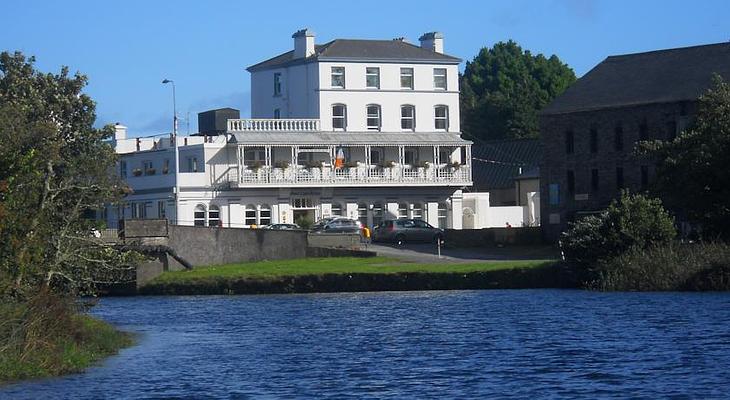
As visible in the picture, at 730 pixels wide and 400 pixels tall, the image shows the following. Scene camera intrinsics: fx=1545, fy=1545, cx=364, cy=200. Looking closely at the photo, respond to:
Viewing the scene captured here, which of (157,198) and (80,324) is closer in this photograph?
(80,324)

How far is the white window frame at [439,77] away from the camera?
119 metres

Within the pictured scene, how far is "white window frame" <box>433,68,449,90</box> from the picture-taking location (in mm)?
119000

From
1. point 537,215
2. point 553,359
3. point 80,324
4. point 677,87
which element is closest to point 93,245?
point 80,324

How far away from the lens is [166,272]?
3061 inches

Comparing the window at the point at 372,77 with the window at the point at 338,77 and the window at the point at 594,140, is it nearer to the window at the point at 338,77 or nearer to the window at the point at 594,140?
the window at the point at 338,77

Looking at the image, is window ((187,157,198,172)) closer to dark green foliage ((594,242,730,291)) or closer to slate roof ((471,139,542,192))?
slate roof ((471,139,542,192))

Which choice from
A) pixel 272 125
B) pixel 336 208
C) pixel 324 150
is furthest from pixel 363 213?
pixel 272 125

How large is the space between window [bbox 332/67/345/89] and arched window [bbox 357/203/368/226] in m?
9.09

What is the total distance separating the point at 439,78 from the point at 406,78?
313 cm

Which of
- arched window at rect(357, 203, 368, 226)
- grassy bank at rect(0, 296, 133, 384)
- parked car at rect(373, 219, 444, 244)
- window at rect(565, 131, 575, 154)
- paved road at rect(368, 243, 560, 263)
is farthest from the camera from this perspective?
arched window at rect(357, 203, 368, 226)

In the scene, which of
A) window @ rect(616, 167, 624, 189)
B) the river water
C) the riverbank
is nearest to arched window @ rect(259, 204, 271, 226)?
window @ rect(616, 167, 624, 189)

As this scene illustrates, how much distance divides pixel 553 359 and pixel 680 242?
30.3 meters

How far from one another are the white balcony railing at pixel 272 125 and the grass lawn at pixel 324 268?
31761 mm

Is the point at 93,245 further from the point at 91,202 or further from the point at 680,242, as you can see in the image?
the point at 680,242
